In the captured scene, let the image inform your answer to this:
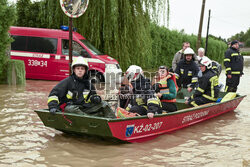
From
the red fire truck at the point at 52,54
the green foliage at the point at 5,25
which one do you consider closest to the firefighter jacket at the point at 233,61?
the red fire truck at the point at 52,54

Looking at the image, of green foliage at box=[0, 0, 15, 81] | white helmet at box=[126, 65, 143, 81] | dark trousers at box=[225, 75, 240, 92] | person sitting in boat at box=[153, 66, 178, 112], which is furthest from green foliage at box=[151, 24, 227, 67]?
white helmet at box=[126, 65, 143, 81]

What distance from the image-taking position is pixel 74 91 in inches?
236

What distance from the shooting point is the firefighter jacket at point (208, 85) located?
8.08 m

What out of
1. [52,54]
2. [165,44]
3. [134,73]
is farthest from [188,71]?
[165,44]

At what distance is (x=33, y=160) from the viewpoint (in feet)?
16.4

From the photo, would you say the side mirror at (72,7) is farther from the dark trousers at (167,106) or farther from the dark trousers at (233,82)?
the dark trousers at (233,82)

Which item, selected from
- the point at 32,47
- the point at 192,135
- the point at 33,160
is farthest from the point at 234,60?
the point at 32,47

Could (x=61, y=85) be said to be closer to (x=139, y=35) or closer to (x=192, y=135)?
(x=192, y=135)

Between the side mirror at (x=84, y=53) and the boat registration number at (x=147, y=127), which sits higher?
the side mirror at (x=84, y=53)

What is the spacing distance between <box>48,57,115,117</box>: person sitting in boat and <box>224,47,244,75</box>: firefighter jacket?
5674 mm

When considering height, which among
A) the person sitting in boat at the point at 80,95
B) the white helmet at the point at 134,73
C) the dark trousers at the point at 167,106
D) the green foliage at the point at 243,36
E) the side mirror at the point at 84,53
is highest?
the green foliage at the point at 243,36

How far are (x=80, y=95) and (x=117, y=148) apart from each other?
4.01 feet

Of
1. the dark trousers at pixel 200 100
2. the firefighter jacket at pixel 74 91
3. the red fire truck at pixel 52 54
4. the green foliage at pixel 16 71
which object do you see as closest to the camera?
the firefighter jacket at pixel 74 91

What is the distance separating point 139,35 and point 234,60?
6069mm
